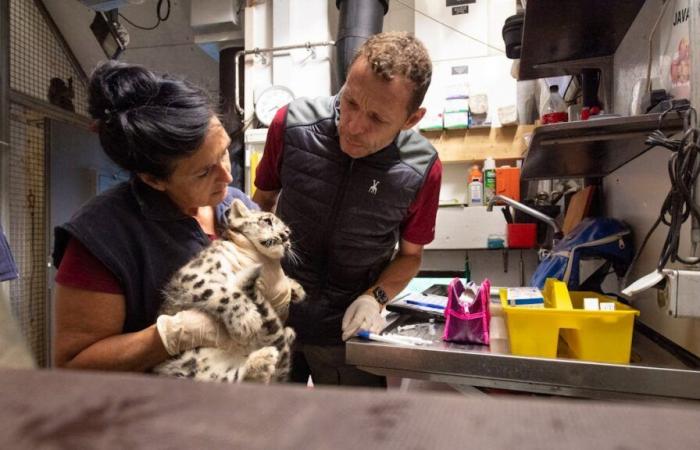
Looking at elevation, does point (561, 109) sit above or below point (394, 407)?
above

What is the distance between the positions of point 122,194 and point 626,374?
42.8 inches

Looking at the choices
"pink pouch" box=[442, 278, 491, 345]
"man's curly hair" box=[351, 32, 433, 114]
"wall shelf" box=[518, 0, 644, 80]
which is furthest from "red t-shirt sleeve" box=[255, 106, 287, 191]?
"wall shelf" box=[518, 0, 644, 80]

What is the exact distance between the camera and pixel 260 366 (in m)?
0.86

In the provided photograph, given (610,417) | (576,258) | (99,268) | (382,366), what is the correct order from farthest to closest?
(576,258), (382,366), (99,268), (610,417)

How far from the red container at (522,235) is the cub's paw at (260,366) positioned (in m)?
1.93

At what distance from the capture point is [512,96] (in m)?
2.62

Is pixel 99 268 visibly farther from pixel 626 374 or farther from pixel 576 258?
pixel 576 258

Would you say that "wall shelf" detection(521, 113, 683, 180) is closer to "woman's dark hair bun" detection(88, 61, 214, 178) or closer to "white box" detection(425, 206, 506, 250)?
"white box" detection(425, 206, 506, 250)

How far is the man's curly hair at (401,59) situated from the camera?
3.62 feet

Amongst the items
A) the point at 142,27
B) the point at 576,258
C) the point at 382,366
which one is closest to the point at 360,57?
the point at 382,366

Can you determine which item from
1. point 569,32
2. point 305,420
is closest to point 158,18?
point 569,32

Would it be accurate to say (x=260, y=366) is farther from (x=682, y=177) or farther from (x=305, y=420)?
(x=682, y=177)

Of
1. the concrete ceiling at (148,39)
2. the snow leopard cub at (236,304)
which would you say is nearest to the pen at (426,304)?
the snow leopard cub at (236,304)

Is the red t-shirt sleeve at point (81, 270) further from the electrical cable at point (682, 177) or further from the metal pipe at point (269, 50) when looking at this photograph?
the metal pipe at point (269, 50)
